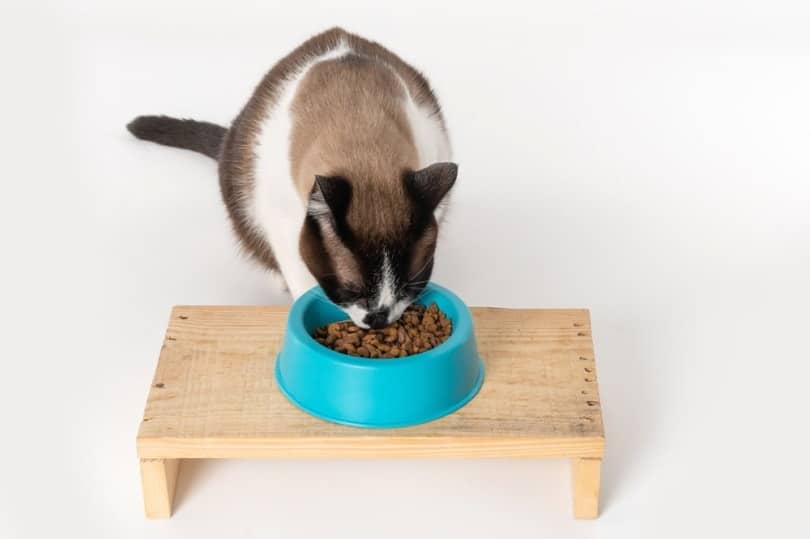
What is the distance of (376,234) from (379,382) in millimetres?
288

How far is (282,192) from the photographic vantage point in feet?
8.95

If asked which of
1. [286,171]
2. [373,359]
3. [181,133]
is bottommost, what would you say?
[181,133]

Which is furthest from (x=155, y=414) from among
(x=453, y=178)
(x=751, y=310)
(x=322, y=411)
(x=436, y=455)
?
(x=751, y=310)

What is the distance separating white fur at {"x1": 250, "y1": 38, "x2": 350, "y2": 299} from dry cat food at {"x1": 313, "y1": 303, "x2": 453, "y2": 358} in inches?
8.2

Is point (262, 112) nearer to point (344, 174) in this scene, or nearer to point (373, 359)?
point (344, 174)

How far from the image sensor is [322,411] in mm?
2449

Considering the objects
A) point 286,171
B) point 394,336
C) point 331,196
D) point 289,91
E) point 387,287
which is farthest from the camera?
point 289,91

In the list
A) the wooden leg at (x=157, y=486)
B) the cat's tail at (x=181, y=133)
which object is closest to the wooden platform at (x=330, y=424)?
the wooden leg at (x=157, y=486)

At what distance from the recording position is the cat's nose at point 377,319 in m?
2.40

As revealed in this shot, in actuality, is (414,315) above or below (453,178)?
below

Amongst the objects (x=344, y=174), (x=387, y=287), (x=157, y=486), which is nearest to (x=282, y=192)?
(x=344, y=174)

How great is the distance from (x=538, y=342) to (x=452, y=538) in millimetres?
483

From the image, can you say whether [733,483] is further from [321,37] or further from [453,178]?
[321,37]

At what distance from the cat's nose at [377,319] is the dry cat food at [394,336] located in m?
0.06
